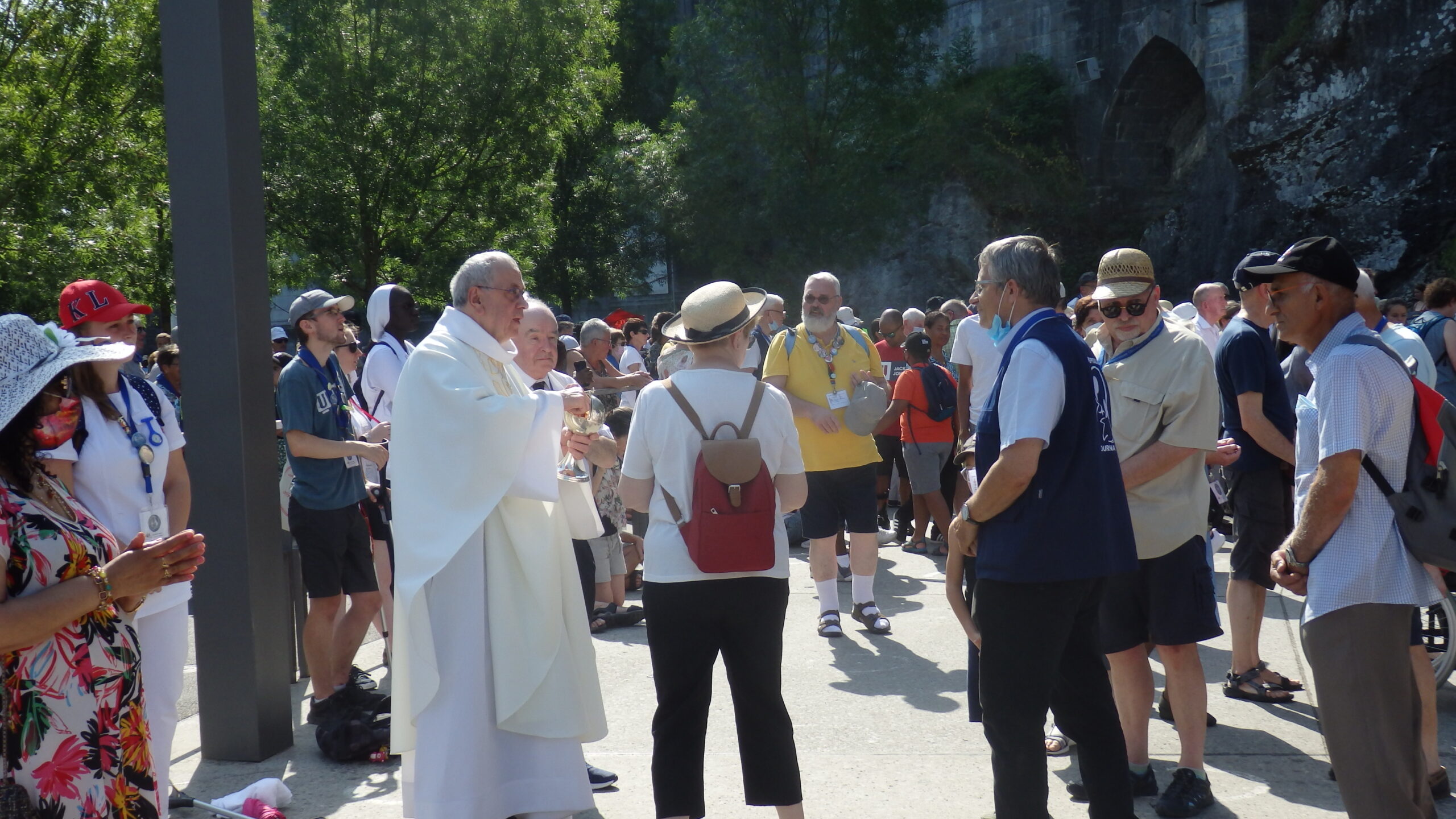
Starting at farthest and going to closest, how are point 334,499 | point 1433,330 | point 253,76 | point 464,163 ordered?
1. point 464,163
2. point 1433,330
3. point 334,499
4. point 253,76

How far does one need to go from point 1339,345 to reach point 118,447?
370cm

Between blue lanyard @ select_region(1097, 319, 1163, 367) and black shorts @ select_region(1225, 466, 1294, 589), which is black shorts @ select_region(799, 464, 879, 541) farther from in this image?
blue lanyard @ select_region(1097, 319, 1163, 367)

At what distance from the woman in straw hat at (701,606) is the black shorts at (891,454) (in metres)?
6.43

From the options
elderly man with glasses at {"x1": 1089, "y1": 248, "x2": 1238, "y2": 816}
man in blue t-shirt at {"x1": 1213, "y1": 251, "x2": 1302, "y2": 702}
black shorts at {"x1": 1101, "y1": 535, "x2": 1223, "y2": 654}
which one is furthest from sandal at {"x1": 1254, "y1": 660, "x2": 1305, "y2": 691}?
black shorts at {"x1": 1101, "y1": 535, "x2": 1223, "y2": 654}

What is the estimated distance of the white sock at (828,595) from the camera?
22.4ft

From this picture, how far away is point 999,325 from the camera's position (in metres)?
3.86

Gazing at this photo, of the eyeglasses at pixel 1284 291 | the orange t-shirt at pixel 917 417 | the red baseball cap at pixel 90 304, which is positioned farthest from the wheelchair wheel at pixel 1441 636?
the red baseball cap at pixel 90 304

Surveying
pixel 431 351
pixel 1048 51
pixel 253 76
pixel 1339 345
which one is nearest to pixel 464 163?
pixel 1048 51

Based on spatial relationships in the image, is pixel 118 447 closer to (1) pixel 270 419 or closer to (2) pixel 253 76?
(1) pixel 270 419

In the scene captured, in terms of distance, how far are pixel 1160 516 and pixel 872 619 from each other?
2.94 m

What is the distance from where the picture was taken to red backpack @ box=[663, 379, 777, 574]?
3.53 meters

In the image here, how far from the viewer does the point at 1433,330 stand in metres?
7.78

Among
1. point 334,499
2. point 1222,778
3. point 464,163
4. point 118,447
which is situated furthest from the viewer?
point 464,163

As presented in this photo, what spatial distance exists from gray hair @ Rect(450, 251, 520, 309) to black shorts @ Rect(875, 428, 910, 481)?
254 inches
